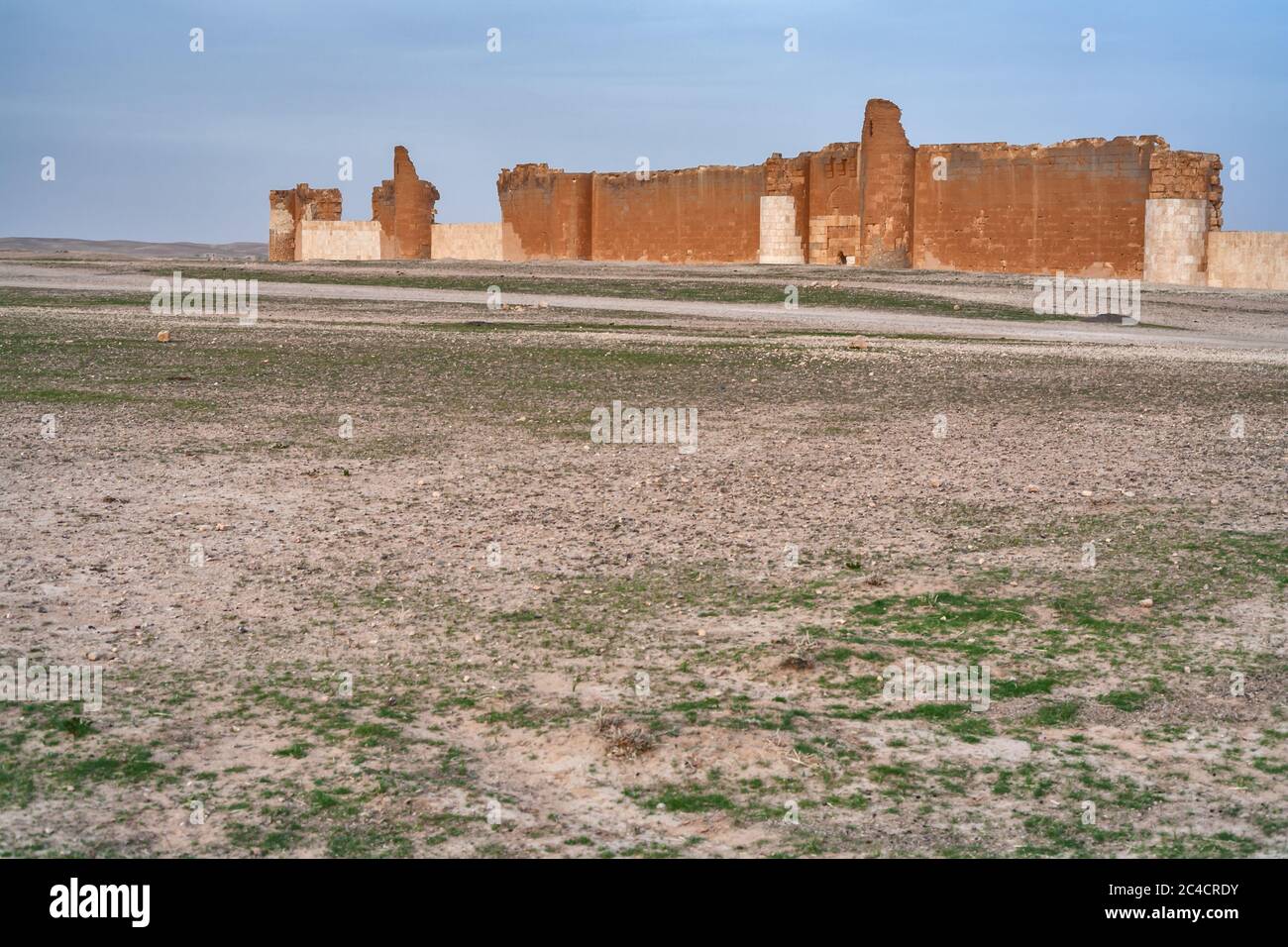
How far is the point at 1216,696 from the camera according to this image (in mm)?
5422

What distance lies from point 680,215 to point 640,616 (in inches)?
1388

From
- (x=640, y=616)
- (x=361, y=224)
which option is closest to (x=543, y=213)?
(x=361, y=224)

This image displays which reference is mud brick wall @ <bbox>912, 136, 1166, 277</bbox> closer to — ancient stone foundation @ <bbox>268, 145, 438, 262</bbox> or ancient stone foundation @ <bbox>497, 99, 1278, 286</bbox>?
ancient stone foundation @ <bbox>497, 99, 1278, 286</bbox>

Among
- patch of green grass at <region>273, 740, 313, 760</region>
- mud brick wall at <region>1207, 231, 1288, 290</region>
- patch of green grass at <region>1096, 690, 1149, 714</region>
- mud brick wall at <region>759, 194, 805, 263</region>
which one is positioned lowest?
patch of green grass at <region>273, 740, 313, 760</region>

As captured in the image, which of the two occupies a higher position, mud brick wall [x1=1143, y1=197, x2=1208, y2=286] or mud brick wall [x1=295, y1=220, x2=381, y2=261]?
mud brick wall [x1=295, y1=220, x2=381, y2=261]

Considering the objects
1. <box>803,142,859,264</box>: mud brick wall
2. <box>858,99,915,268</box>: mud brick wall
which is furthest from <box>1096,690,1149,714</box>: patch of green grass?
<box>803,142,859,264</box>: mud brick wall

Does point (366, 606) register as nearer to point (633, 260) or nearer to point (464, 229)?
point (633, 260)

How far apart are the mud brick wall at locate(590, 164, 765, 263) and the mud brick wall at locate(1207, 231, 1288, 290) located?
1197cm

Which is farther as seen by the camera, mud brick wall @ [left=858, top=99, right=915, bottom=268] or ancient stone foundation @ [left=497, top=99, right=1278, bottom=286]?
mud brick wall @ [left=858, top=99, right=915, bottom=268]

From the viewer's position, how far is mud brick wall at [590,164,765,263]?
39031 millimetres

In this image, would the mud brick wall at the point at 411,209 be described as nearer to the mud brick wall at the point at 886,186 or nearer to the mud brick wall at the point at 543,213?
the mud brick wall at the point at 543,213

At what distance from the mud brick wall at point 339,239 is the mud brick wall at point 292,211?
34.2 inches

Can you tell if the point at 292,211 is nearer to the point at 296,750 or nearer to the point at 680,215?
the point at 680,215

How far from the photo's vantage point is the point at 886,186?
116 ft
